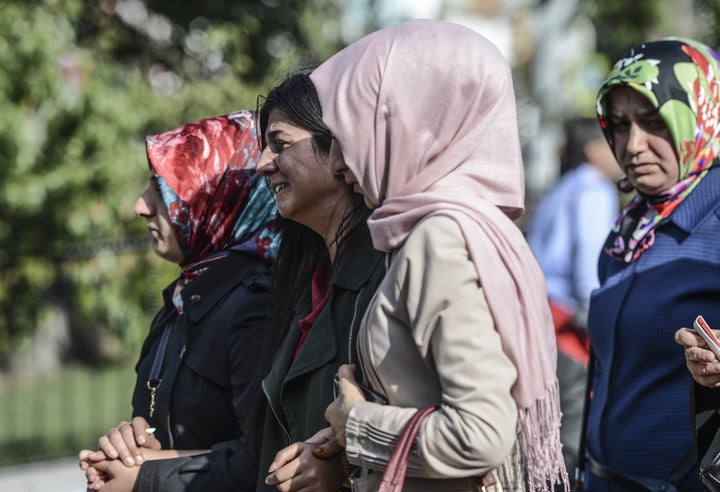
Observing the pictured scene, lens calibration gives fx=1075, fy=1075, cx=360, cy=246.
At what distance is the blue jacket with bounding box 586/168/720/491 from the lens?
306 cm

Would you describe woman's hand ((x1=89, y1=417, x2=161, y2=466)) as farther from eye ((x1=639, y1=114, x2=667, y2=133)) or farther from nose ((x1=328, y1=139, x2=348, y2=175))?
eye ((x1=639, y1=114, x2=667, y2=133))

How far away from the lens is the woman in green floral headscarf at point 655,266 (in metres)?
3.08

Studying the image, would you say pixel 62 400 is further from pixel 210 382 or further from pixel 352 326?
pixel 352 326

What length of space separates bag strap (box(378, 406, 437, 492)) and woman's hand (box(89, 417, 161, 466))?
3.77 feet

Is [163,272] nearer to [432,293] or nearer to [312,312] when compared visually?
[312,312]

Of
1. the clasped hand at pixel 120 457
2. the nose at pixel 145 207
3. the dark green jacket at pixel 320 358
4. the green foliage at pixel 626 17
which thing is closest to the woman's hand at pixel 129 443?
the clasped hand at pixel 120 457

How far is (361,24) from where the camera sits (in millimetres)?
13203

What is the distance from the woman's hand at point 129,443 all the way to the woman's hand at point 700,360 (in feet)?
4.90

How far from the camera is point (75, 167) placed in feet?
29.9

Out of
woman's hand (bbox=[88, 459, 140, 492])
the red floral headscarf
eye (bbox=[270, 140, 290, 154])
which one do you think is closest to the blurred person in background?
Answer: the red floral headscarf

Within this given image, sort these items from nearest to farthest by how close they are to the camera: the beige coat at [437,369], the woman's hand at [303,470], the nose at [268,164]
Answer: the beige coat at [437,369] → the woman's hand at [303,470] → the nose at [268,164]

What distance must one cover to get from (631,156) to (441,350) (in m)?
1.50

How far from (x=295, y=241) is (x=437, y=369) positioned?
102 cm

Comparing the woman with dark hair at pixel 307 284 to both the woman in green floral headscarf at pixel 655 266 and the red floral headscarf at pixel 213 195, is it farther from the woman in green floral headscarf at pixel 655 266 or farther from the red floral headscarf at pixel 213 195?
the woman in green floral headscarf at pixel 655 266
